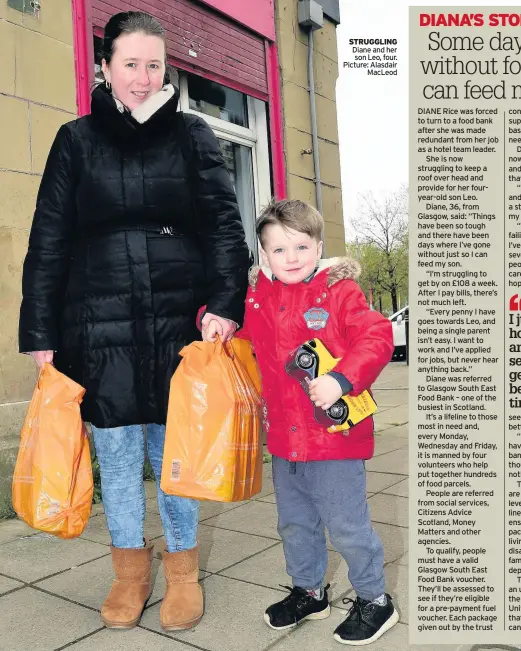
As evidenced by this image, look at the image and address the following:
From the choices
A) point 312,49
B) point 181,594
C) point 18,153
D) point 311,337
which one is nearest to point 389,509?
point 181,594

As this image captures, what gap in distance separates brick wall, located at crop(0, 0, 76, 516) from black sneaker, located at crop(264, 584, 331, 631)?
211 cm

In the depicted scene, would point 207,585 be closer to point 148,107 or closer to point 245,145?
point 148,107

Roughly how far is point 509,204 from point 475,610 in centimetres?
116

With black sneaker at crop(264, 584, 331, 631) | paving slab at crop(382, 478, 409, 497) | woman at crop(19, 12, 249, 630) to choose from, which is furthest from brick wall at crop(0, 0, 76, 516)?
paving slab at crop(382, 478, 409, 497)

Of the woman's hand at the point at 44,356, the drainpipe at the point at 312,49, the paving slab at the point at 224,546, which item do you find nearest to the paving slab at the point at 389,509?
the paving slab at the point at 224,546

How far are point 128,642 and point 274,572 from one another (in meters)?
0.77

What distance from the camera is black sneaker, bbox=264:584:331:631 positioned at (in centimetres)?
236

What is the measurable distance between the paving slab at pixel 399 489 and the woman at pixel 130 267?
1.92 metres

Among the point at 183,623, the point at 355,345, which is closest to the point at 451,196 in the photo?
the point at 355,345

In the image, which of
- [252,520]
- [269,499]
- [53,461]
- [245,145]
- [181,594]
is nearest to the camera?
[53,461]

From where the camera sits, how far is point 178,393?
2.31 meters

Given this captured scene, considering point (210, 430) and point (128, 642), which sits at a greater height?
point (210, 430)

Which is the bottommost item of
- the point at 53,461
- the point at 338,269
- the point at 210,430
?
the point at 53,461

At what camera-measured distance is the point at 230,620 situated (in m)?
2.43
